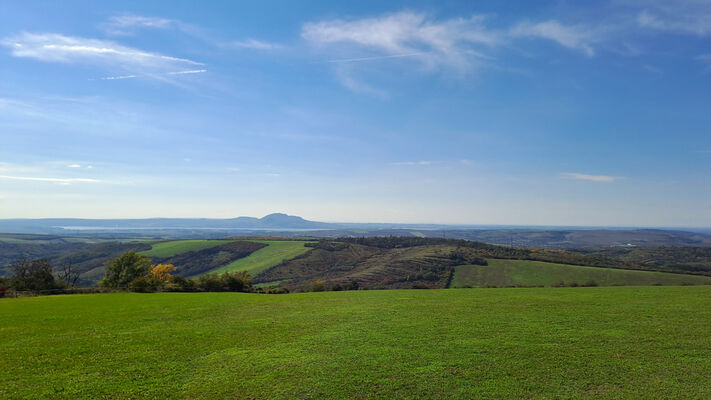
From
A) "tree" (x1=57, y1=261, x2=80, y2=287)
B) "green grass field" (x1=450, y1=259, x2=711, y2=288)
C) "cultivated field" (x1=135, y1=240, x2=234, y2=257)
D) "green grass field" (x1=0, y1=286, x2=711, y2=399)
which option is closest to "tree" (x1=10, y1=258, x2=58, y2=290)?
"tree" (x1=57, y1=261, x2=80, y2=287)

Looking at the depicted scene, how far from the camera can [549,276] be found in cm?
7262

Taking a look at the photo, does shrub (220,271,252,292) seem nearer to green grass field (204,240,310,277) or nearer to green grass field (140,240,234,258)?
green grass field (204,240,310,277)

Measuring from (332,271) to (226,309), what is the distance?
295 feet

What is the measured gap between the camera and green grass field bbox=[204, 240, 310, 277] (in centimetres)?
11838

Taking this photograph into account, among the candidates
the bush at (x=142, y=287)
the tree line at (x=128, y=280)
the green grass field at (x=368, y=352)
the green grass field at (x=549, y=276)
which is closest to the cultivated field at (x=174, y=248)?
the tree line at (x=128, y=280)

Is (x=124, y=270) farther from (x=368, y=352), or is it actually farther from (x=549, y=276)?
(x=549, y=276)

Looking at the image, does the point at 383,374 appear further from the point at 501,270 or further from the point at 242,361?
the point at 501,270

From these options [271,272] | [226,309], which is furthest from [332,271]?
[226,309]

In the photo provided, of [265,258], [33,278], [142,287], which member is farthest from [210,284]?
[265,258]

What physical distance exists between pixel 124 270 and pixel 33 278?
1006 centimetres

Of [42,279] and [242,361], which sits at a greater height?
[242,361]

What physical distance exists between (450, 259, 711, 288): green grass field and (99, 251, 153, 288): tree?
59.1 m

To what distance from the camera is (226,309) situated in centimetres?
2494

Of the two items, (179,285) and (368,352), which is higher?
(368,352)
